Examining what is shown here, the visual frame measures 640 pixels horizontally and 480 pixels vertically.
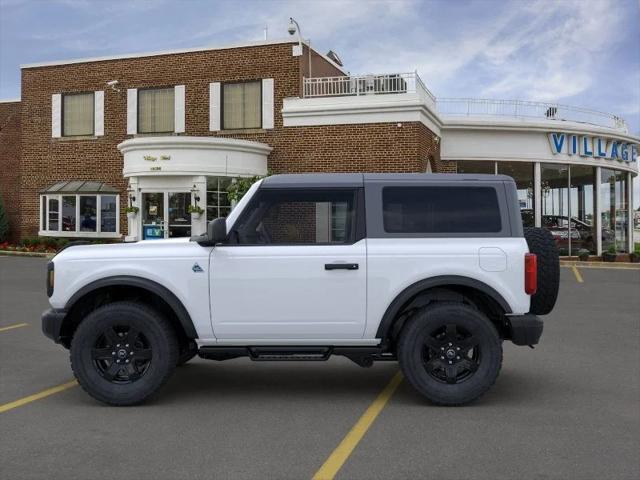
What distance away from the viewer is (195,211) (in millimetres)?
22047

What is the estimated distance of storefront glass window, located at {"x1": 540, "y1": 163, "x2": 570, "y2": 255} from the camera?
25859mm

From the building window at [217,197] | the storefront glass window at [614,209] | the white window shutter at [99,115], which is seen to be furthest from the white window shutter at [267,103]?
the storefront glass window at [614,209]

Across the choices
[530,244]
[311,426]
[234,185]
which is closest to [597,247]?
[234,185]

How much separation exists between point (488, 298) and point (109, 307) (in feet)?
10.8

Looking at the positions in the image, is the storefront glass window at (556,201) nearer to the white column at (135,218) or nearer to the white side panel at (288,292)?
the white column at (135,218)

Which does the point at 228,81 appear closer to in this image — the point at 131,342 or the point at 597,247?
the point at 597,247

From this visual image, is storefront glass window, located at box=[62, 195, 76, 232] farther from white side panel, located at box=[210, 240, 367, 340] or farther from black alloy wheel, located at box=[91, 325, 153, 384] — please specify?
white side panel, located at box=[210, 240, 367, 340]

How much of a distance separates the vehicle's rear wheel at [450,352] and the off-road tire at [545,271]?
2.07 feet

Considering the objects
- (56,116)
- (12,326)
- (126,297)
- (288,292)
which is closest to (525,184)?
(56,116)

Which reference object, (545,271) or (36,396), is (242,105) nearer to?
(36,396)

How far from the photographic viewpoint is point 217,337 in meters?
5.80

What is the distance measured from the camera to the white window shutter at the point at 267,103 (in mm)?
23734

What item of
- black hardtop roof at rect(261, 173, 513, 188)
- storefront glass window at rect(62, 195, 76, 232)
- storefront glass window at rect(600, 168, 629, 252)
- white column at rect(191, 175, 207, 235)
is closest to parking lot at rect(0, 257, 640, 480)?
black hardtop roof at rect(261, 173, 513, 188)

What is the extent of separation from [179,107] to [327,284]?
2067 centimetres
